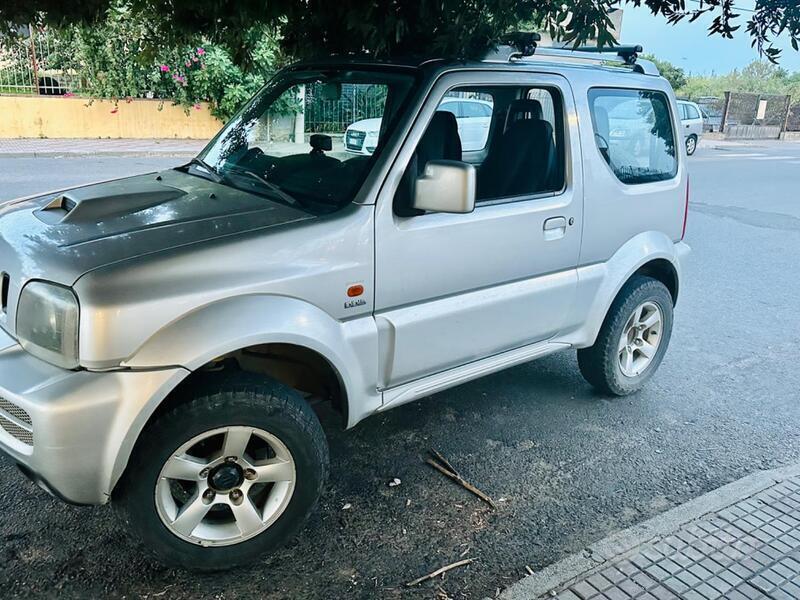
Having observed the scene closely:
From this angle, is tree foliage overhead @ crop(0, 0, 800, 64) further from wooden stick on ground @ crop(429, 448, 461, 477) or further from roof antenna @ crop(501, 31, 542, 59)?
wooden stick on ground @ crop(429, 448, 461, 477)

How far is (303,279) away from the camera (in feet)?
9.18

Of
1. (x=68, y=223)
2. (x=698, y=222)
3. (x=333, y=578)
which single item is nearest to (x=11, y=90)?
(x=698, y=222)

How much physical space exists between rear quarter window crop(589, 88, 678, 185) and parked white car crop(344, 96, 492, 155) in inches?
23.2

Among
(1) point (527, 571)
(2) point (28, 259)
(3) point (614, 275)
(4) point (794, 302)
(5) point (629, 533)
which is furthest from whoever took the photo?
(4) point (794, 302)

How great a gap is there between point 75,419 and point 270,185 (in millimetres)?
1434

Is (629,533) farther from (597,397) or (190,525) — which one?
(190,525)

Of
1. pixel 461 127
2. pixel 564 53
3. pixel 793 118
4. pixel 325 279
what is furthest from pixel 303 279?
pixel 793 118

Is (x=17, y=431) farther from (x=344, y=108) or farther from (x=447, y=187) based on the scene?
(x=344, y=108)

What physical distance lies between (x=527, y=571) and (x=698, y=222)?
9053 millimetres

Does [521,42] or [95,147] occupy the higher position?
[521,42]

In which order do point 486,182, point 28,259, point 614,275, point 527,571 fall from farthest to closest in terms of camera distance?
point 614,275 → point 486,182 → point 527,571 → point 28,259

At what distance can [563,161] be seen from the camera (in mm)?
3727

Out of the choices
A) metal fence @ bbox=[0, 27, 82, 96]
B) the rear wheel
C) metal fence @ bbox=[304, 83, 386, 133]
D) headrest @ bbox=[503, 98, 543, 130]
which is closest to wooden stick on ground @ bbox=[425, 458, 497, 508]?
metal fence @ bbox=[304, 83, 386, 133]

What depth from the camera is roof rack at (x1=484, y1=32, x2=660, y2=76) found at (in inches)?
140
